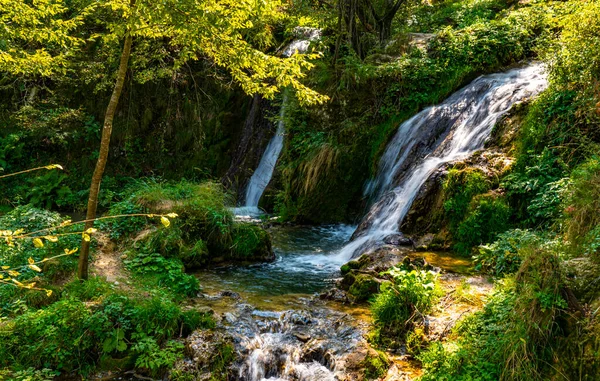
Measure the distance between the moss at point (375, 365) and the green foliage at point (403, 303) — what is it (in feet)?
1.51

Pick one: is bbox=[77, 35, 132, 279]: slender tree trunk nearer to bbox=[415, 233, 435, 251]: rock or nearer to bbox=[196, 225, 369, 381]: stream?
bbox=[196, 225, 369, 381]: stream

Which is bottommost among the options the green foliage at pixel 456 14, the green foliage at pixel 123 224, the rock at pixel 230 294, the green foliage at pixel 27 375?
the green foliage at pixel 27 375

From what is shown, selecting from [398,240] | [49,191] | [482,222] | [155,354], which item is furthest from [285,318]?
[49,191]

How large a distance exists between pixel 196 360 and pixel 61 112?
12.8m

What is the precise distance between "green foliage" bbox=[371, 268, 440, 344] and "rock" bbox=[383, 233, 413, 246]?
2461 millimetres

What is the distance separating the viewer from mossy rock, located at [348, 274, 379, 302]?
20.5 ft

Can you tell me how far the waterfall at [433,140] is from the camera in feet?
28.5

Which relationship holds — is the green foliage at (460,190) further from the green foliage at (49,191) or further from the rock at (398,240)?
the green foliage at (49,191)

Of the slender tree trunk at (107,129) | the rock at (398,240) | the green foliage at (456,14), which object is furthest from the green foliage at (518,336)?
the green foliage at (456,14)

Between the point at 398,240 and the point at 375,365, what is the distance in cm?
364

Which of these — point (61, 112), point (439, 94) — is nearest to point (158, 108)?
point (61, 112)

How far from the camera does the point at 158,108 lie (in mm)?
15891

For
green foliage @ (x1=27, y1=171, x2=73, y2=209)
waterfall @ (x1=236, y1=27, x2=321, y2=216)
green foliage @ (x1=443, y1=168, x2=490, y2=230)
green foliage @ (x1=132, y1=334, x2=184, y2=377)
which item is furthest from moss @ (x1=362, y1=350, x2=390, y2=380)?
green foliage @ (x1=27, y1=171, x2=73, y2=209)

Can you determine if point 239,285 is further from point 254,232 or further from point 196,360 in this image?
point 196,360
